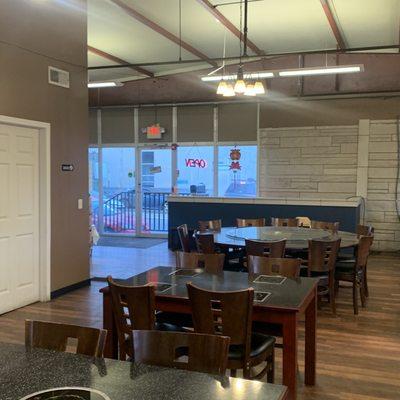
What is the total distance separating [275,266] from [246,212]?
15.9ft

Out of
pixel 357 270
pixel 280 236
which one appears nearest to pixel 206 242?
pixel 280 236

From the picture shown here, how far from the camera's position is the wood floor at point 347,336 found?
3.44m

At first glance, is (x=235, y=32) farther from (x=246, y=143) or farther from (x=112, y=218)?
(x=112, y=218)

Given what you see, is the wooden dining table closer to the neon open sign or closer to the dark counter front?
the dark counter front

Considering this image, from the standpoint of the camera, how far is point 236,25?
7.43 meters

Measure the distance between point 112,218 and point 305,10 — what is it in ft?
21.9

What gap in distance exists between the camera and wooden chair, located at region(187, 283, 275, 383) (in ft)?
8.87

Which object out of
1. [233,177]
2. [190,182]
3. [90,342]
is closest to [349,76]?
[233,177]

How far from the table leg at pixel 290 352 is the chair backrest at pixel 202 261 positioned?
3.73ft

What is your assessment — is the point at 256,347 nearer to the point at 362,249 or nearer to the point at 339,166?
the point at 362,249

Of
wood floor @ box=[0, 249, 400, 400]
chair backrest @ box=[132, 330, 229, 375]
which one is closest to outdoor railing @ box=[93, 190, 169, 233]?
wood floor @ box=[0, 249, 400, 400]

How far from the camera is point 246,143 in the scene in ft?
33.8

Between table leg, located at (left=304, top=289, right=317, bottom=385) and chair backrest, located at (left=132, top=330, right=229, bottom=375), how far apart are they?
1643mm

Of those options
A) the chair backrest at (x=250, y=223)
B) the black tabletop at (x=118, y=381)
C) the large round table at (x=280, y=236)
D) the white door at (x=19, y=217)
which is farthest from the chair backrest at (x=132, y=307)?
the chair backrest at (x=250, y=223)
